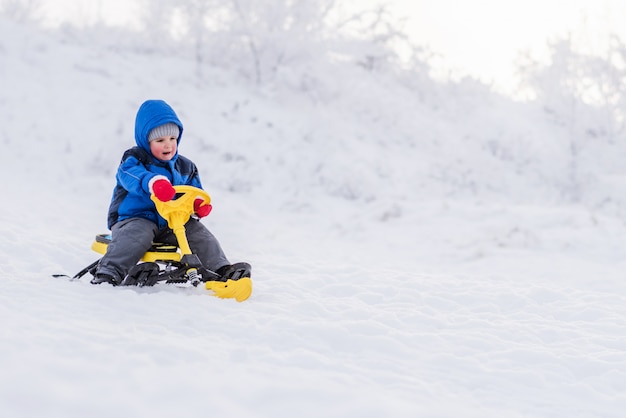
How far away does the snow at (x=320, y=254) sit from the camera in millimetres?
2350

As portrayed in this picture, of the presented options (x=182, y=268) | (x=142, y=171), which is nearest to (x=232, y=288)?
(x=182, y=268)

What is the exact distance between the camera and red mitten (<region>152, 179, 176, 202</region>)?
3.40m

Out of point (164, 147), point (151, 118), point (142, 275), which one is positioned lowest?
point (142, 275)

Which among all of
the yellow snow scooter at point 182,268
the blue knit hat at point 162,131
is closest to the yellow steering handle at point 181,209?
the yellow snow scooter at point 182,268

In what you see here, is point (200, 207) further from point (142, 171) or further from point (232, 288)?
point (232, 288)

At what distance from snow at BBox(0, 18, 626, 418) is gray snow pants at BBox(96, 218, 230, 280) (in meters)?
0.16

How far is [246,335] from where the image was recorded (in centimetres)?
296

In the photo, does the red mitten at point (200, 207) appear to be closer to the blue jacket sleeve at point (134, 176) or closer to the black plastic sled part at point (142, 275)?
the blue jacket sleeve at point (134, 176)

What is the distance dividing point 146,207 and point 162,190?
0.49m

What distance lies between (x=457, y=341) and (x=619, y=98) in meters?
16.6

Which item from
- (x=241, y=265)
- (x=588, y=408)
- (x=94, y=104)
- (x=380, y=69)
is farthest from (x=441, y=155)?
(x=588, y=408)

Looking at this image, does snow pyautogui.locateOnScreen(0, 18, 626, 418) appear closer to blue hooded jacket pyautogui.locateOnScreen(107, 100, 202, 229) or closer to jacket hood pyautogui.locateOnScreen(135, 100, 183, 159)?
blue hooded jacket pyautogui.locateOnScreen(107, 100, 202, 229)

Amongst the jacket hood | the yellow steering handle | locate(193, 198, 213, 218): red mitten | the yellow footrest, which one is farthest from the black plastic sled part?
the jacket hood

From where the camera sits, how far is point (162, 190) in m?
3.40
